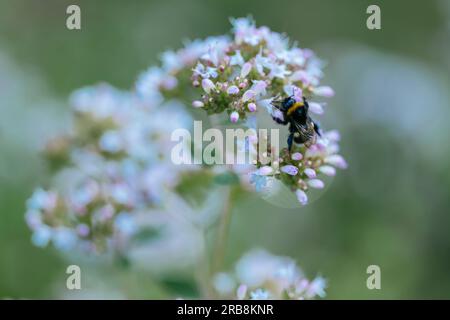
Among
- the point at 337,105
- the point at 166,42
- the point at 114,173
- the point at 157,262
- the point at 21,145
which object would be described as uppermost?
the point at 166,42

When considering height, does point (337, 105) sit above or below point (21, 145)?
above

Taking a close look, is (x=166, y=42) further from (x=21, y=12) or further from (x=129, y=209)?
(x=129, y=209)

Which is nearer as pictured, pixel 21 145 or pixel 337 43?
pixel 21 145

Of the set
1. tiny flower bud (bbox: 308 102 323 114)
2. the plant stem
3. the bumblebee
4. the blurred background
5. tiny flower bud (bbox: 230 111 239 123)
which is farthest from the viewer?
the blurred background

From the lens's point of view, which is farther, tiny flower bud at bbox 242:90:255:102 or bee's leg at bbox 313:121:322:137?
bee's leg at bbox 313:121:322:137

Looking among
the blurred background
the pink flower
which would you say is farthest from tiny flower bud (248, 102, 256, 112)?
the blurred background

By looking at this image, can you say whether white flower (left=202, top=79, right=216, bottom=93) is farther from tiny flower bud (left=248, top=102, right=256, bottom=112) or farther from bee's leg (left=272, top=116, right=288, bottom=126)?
bee's leg (left=272, top=116, right=288, bottom=126)
